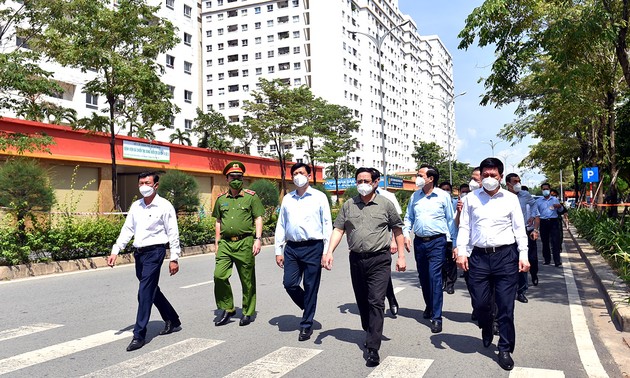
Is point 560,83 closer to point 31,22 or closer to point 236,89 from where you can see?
point 31,22

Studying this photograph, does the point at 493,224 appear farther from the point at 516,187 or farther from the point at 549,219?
the point at 549,219

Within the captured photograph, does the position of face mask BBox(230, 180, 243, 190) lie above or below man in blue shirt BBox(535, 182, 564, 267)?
above

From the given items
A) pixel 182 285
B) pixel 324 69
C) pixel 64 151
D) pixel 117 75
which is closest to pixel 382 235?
pixel 182 285

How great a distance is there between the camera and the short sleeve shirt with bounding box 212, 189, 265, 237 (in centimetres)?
647

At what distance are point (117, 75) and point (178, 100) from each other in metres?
32.2

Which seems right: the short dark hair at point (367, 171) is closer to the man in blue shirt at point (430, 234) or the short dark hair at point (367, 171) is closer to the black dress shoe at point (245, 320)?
the man in blue shirt at point (430, 234)

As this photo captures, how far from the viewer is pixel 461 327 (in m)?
6.29

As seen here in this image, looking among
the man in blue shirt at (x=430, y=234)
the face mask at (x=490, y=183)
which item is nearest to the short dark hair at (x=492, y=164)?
the face mask at (x=490, y=183)

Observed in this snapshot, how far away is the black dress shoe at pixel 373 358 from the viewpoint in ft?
15.7

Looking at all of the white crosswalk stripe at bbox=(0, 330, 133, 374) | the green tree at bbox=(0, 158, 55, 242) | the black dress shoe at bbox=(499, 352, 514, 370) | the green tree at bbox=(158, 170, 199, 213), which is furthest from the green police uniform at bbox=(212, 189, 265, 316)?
the green tree at bbox=(158, 170, 199, 213)

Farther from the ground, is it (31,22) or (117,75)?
(31,22)

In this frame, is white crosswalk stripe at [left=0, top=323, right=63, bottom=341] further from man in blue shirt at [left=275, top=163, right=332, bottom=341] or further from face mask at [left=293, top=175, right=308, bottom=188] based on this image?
face mask at [left=293, top=175, right=308, bottom=188]

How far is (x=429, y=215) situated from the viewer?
21.9ft

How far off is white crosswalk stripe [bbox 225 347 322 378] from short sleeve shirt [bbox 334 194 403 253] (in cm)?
110
